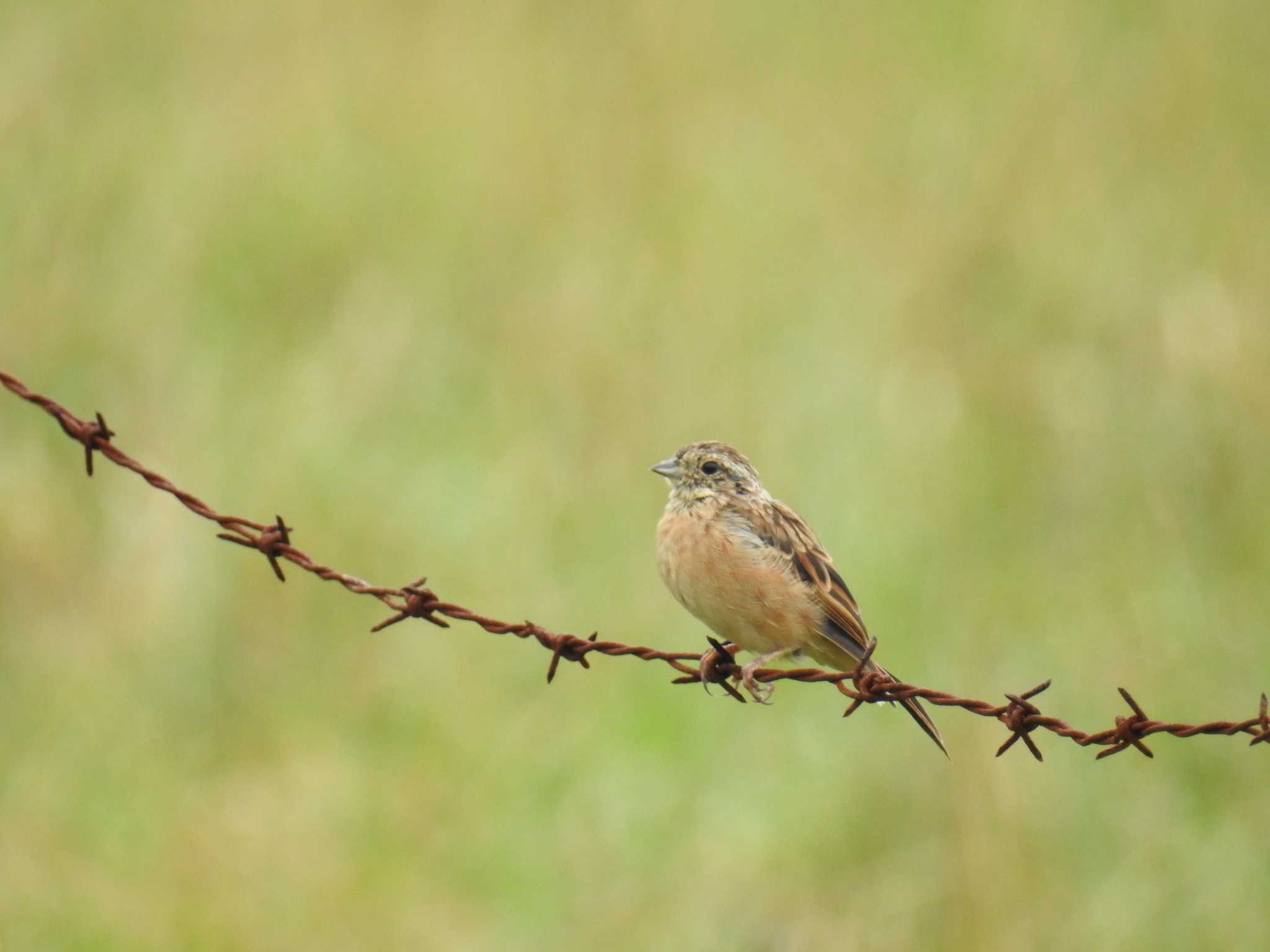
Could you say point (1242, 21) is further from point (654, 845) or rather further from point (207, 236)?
point (654, 845)

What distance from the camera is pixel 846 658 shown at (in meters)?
5.63

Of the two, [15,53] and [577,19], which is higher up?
[577,19]

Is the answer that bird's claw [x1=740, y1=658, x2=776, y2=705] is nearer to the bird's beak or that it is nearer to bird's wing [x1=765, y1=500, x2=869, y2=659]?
bird's wing [x1=765, y1=500, x2=869, y2=659]

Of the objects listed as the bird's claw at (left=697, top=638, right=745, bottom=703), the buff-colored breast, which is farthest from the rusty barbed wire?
the buff-colored breast

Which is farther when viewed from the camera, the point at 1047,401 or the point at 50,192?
the point at 50,192

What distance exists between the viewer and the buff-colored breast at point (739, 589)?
529 centimetres

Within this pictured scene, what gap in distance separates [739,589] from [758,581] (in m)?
0.08

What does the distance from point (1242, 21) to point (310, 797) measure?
9181 mm

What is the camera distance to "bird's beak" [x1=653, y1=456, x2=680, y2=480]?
5.98m

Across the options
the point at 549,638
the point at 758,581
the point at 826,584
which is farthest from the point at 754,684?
the point at 549,638

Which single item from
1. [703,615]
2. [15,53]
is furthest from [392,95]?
[703,615]

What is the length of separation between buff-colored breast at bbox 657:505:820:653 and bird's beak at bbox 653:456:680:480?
48 centimetres

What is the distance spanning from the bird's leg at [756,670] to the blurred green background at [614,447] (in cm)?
155

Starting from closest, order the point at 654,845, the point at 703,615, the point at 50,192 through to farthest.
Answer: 1. the point at 703,615
2. the point at 654,845
3. the point at 50,192
